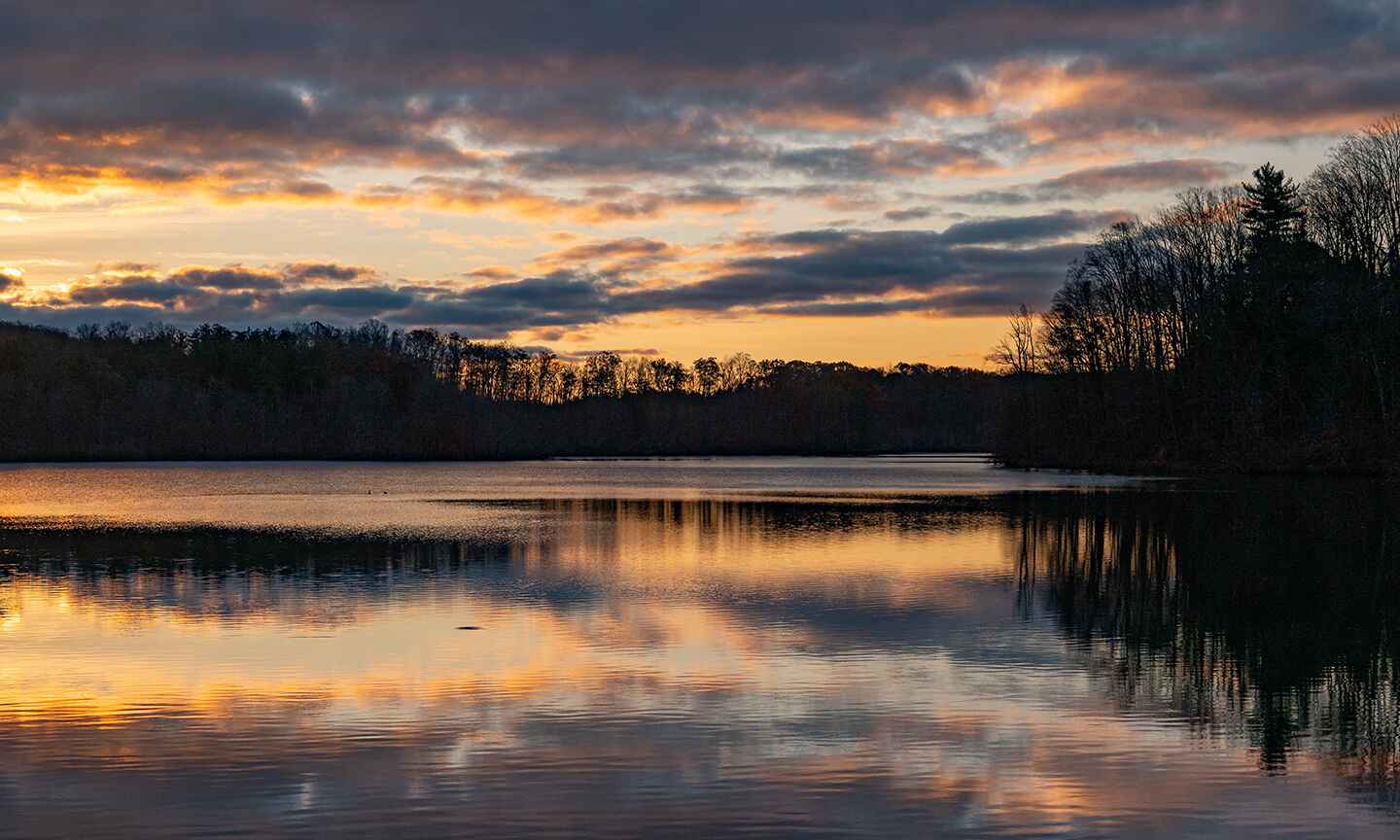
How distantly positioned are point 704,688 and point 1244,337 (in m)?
76.3

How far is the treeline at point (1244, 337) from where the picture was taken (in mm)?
75688

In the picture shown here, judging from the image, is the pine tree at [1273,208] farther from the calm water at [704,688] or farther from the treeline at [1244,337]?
the calm water at [704,688]

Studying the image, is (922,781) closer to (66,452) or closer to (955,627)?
(955,627)

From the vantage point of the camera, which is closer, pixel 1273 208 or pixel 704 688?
pixel 704 688

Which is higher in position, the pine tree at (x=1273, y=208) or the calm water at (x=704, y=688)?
the pine tree at (x=1273, y=208)

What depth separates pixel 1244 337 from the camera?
278ft

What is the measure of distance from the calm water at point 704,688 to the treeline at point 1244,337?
1613 inches

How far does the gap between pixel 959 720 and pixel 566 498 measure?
54.6 metres

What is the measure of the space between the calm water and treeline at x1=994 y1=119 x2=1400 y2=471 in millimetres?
40969

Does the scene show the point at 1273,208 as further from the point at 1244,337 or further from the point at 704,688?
the point at 704,688

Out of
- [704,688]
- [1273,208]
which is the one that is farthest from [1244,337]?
[704,688]

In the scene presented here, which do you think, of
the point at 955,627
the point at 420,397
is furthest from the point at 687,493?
the point at 420,397

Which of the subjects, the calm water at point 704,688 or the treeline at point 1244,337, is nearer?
the calm water at point 704,688

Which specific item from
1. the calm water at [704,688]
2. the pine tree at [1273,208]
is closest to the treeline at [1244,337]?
the pine tree at [1273,208]
